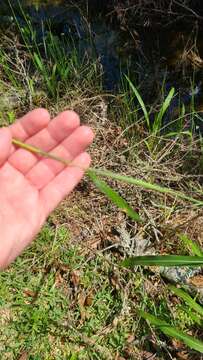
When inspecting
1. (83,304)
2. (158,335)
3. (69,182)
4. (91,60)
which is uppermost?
(69,182)

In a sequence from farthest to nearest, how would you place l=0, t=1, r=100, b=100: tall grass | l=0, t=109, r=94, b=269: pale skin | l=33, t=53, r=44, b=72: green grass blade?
l=0, t=1, r=100, b=100: tall grass, l=33, t=53, r=44, b=72: green grass blade, l=0, t=109, r=94, b=269: pale skin

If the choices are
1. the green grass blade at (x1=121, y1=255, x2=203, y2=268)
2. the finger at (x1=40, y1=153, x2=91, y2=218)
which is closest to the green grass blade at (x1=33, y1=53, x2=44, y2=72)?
the finger at (x1=40, y1=153, x2=91, y2=218)

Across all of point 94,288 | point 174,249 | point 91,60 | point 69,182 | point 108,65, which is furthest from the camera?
point 108,65

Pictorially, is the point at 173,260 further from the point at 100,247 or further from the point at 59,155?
the point at 100,247

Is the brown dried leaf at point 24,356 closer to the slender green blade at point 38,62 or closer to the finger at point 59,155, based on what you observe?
the finger at point 59,155

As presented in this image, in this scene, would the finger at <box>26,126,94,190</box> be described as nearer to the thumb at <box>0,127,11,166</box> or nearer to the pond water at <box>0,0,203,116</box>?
the thumb at <box>0,127,11,166</box>

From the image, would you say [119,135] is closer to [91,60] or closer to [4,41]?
[91,60]

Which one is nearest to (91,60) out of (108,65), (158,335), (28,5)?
(108,65)
